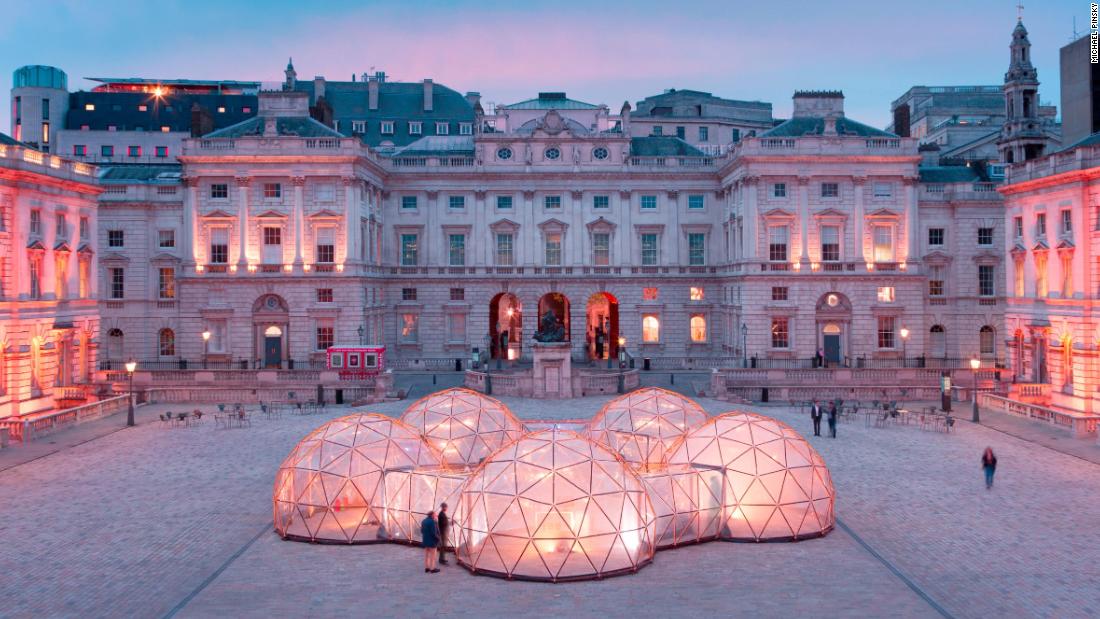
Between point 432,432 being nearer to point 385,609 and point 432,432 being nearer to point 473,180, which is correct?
point 385,609

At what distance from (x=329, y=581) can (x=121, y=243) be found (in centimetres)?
4986

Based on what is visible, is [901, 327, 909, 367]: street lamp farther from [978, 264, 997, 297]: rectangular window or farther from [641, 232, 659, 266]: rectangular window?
[641, 232, 659, 266]: rectangular window

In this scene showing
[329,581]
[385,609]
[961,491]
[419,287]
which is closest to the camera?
[385,609]

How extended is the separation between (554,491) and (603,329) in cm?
5409

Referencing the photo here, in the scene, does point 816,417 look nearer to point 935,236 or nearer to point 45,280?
point 935,236

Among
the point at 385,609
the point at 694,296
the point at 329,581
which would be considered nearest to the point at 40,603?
the point at 329,581

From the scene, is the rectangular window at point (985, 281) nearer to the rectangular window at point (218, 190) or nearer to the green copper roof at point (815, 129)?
the green copper roof at point (815, 129)

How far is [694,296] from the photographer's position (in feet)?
220

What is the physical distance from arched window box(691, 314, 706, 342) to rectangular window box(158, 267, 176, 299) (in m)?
36.4

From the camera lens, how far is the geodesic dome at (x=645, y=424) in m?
28.7

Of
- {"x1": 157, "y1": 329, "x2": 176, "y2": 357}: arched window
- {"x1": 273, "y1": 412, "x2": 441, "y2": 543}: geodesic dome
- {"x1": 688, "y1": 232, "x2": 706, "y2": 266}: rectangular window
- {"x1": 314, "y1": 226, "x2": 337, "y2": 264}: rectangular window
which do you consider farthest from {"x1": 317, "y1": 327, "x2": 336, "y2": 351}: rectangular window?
{"x1": 273, "y1": 412, "x2": 441, "y2": 543}: geodesic dome

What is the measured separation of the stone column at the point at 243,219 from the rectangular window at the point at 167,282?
18.3 feet

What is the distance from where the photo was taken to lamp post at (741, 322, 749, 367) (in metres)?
58.8

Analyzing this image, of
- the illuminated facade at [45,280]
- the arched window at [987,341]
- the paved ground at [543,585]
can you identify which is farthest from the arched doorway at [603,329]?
the paved ground at [543,585]
